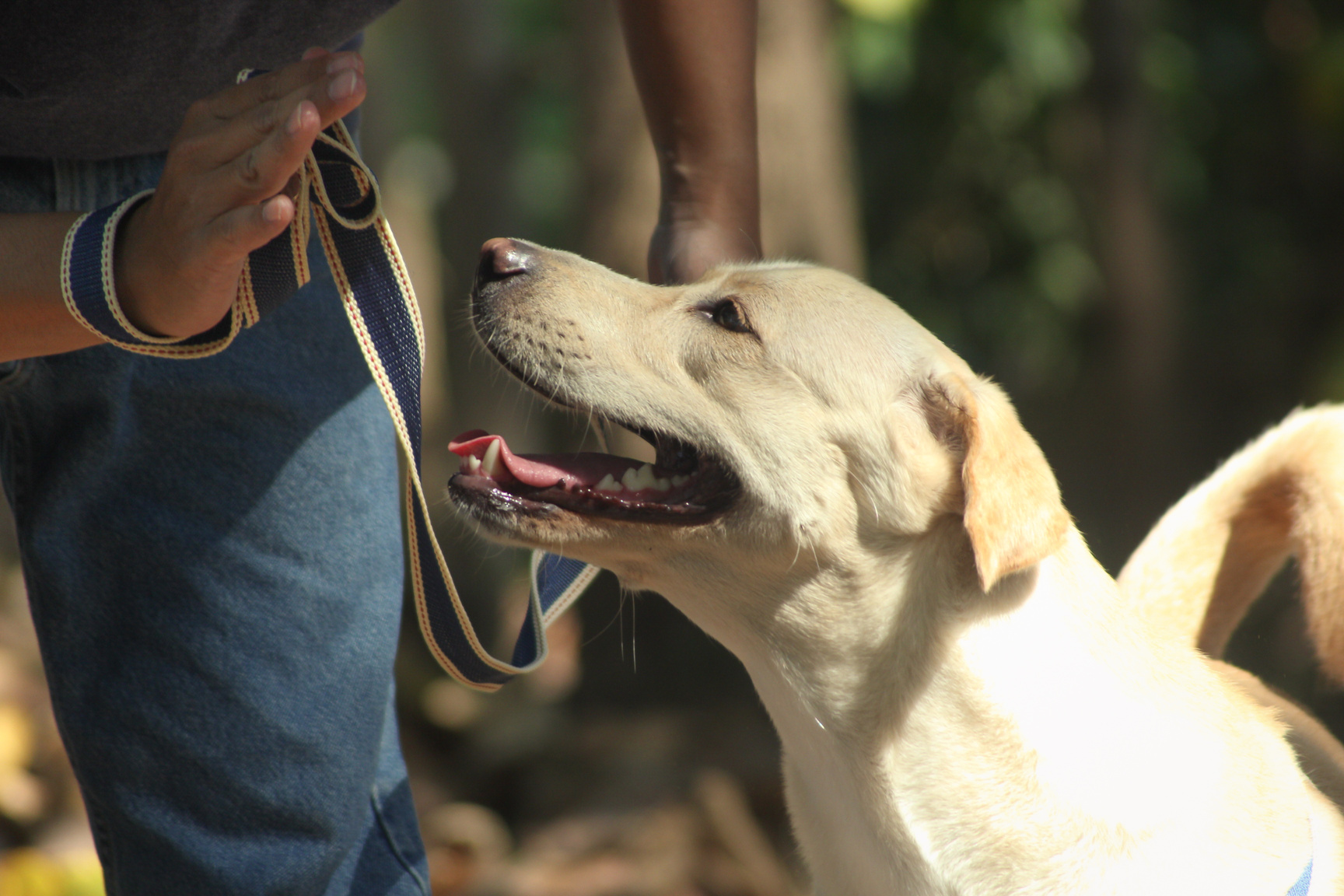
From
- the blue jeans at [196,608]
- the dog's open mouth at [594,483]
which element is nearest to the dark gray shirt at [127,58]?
the blue jeans at [196,608]

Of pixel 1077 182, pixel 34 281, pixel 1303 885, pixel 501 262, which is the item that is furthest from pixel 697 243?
pixel 1077 182

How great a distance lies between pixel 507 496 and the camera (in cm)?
228

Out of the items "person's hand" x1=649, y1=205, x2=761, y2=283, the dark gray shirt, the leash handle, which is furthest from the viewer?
"person's hand" x1=649, y1=205, x2=761, y2=283

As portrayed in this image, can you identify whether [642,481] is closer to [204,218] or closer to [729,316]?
[729,316]

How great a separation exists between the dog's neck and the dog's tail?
0.68 meters

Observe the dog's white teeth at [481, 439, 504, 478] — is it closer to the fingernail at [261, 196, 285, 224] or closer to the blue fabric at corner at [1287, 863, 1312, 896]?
the fingernail at [261, 196, 285, 224]

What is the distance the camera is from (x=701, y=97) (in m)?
2.48

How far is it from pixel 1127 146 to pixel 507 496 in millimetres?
6940

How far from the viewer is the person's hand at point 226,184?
4.98 feet

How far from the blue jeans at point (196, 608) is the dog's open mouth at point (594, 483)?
30 centimetres

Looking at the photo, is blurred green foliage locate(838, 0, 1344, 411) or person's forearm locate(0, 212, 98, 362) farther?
blurred green foliage locate(838, 0, 1344, 411)

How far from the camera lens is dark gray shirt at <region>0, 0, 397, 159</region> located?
1870 millimetres

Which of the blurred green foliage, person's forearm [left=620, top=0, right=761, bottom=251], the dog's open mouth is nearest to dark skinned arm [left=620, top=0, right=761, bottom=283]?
person's forearm [left=620, top=0, right=761, bottom=251]

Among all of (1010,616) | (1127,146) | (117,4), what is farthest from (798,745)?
(1127,146)
